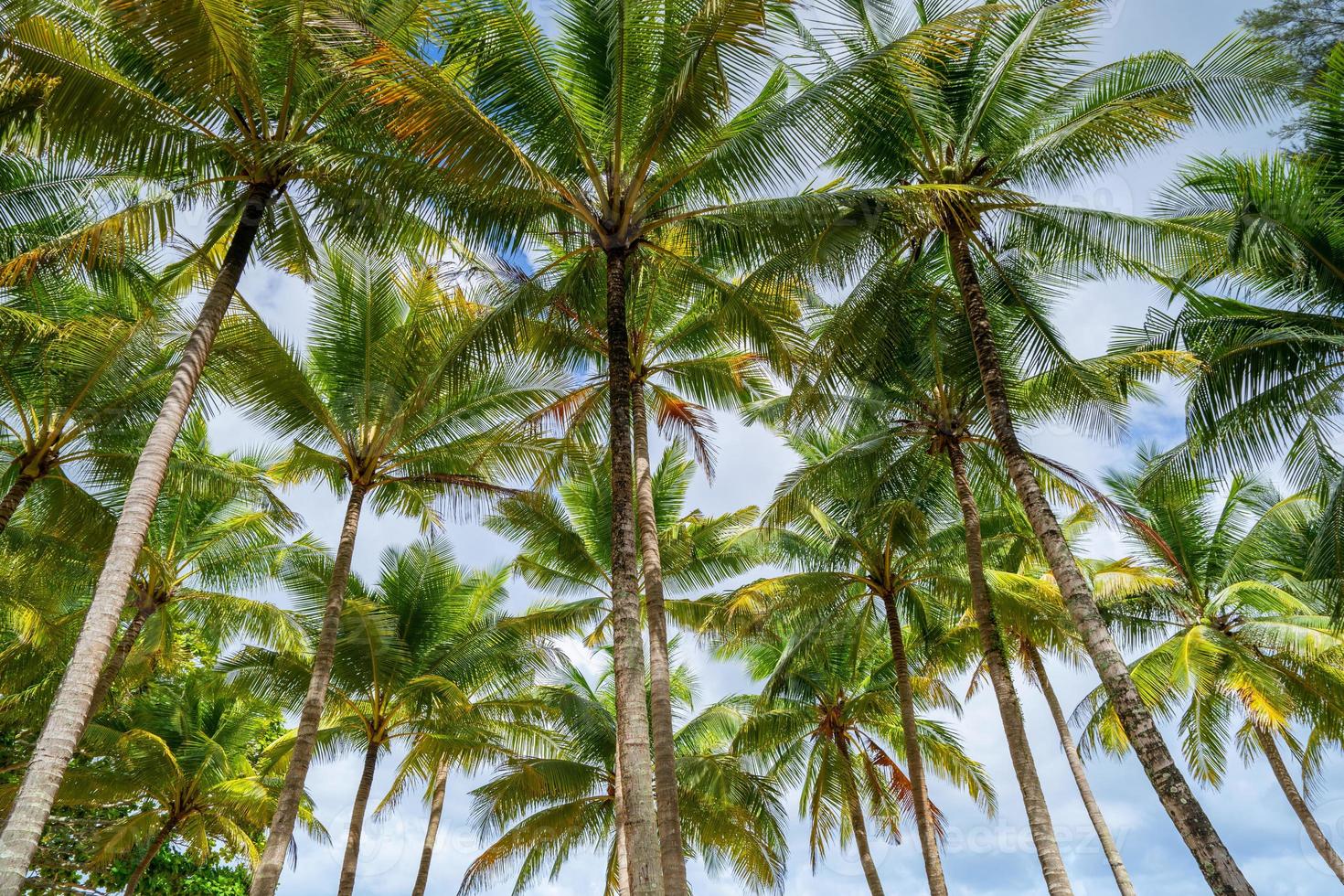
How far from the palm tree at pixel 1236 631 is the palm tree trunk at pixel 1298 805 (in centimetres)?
2

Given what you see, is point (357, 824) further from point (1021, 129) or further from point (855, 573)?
point (1021, 129)

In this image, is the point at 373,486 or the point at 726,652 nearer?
the point at 373,486

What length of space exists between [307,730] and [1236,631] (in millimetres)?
16059

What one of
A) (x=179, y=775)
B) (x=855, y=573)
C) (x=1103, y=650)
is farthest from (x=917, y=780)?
(x=179, y=775)

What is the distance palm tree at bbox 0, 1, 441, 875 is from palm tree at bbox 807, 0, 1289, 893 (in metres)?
5.20

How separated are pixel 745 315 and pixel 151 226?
690cm

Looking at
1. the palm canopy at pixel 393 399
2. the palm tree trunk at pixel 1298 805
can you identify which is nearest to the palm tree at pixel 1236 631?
the palm tree trunk at pixel 1298 805

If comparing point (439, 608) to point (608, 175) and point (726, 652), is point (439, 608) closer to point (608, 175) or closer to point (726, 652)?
point (726, 652)

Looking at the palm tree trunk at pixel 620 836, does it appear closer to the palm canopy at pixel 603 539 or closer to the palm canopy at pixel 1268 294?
the palm canopy at pixel 603 539

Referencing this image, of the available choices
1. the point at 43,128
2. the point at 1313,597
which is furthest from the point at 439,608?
the point at 1313,597

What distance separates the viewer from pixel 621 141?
33.2 ft

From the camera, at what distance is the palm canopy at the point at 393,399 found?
1320 cm

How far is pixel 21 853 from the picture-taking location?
19.0ft

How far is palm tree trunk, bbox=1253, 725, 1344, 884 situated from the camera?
1705 cm
